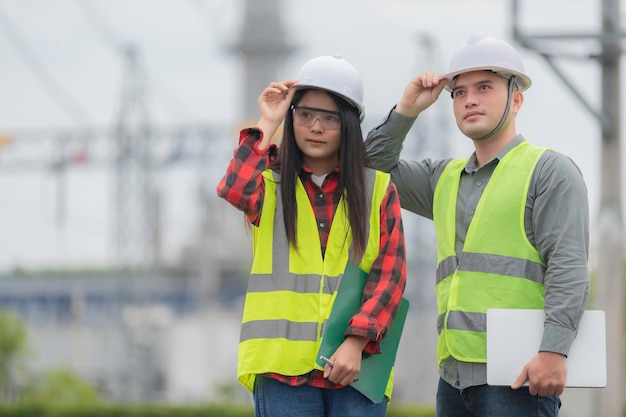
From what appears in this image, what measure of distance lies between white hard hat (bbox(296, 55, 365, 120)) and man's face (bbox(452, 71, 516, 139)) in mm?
318

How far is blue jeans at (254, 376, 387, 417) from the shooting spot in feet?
12.5

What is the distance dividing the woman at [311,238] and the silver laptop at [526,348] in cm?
35

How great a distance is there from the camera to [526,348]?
371cm

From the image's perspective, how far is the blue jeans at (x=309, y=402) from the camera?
3822 mm

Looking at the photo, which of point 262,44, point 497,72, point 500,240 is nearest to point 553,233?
point 500,240

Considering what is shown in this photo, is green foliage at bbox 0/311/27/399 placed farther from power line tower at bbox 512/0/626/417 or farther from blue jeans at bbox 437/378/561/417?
blue jeans at bbox 437/378/561/417

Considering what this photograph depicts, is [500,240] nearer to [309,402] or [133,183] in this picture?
[309,402]

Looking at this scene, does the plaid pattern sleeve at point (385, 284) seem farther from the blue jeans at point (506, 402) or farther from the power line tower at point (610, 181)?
the power line tower at point (610, 181)

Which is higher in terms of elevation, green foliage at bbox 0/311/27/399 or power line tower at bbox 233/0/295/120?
power line tower at bbox 233/0/295/120

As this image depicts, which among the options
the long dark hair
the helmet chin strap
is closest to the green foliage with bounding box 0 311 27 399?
the long dark hair

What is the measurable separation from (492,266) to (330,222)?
1.69 feet

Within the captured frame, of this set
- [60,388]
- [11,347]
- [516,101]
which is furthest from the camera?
[11,347]

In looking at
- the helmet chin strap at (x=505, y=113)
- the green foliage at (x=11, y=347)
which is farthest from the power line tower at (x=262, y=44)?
the helmet chin strap at (x=505, y=113)

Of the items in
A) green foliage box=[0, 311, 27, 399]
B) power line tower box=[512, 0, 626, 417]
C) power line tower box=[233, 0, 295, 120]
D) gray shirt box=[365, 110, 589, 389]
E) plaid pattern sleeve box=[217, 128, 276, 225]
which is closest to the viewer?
gray shirt box=[365, 110, 589, 389]
